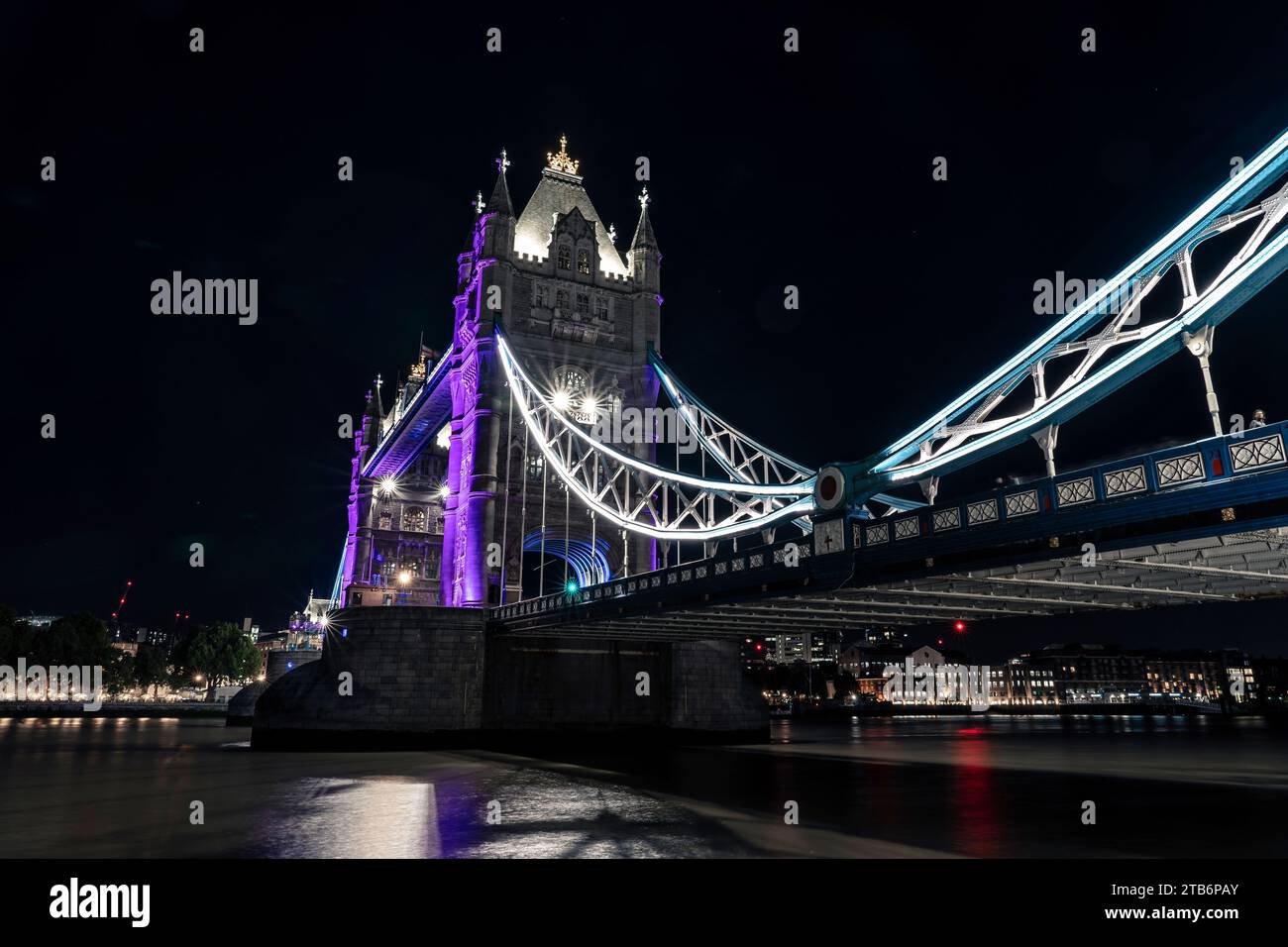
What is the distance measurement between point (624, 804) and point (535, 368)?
34.5 meters

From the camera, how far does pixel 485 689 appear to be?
38844 mm

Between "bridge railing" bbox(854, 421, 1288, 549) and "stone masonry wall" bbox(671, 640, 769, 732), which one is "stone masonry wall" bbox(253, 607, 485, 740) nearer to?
"stone masonry wall" bbox(671, 640, 769, 732)

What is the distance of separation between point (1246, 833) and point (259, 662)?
109998 mm

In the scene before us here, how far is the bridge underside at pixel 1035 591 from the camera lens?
17.8 meters

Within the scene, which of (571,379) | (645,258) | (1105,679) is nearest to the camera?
(571,379)

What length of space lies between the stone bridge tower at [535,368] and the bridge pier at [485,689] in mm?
5304

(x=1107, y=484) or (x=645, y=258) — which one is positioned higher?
(x=645, y=258)

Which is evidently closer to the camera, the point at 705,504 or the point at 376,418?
the point at 705,504

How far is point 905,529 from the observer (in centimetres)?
1905
